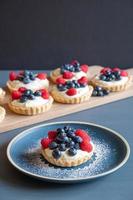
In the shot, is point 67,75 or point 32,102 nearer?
point 32,102

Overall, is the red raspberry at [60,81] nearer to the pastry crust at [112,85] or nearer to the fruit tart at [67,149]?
the pastry crust at [112,85]

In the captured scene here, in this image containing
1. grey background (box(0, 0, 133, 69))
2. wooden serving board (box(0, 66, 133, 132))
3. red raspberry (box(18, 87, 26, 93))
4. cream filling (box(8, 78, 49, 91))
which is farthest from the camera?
grey background (box(0, 0, 133, 69))

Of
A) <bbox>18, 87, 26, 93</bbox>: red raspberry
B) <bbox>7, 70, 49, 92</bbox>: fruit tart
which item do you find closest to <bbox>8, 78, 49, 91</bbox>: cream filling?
<bbox>7, 70, 49, 92</bbox>: fruit tart

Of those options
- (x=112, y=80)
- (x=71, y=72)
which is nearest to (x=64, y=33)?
(x=71, y=72)

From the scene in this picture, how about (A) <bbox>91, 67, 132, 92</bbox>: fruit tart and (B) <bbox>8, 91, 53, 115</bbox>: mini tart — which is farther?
(A) <bbox>91, 67, 132, 92</bbox>: fruit tart

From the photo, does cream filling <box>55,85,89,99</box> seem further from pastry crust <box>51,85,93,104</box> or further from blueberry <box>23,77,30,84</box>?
blueberry <box>23,77,30,84</box>

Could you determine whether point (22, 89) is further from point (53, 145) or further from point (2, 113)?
point (53, 145)
